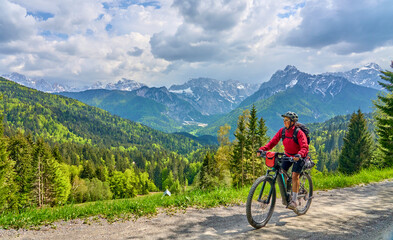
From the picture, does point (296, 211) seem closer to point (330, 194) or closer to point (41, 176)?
point (330, 194)

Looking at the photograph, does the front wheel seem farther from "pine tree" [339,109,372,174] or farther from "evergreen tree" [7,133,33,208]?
"pine tree" [339,109,372,174]

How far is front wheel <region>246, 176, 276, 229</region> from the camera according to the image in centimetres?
657

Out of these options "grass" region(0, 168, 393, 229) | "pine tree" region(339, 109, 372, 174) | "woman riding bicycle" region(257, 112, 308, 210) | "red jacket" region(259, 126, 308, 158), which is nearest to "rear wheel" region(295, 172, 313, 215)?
"woman riding bicycle" region(257, 112, 308, 210)

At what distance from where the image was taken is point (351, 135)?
4547 cm

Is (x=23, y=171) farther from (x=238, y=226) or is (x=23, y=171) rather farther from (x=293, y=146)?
(x=293, y=146)

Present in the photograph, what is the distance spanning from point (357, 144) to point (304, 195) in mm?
45305

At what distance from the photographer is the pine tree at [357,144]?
145ft

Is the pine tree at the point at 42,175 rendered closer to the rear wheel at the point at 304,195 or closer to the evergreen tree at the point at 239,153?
the evergreen tree at the point at 239,153

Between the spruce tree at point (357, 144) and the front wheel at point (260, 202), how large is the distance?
149ft

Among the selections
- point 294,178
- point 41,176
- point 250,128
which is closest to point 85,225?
point 294,178

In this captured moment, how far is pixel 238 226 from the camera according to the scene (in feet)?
22.4

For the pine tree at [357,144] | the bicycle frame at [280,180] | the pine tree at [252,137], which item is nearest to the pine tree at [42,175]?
the pine tree at [252,137]

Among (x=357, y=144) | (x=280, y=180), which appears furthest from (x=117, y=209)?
(x=357, y=144)

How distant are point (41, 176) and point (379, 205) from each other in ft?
A: 149
